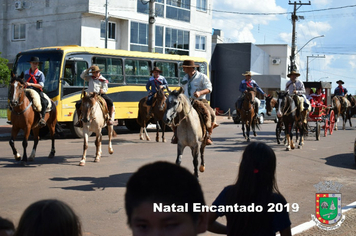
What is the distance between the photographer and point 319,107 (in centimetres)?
1919

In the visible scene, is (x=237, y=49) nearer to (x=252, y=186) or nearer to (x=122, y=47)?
(x=122, y=47)

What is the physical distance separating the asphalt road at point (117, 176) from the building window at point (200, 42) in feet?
92.0

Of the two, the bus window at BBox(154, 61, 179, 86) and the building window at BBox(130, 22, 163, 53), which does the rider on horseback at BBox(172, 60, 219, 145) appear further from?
the building window at BBox(130, 22, 163, 53)

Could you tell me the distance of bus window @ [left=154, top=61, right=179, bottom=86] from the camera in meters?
23.5

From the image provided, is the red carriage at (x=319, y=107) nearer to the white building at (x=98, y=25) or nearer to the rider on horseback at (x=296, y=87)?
the rider on horseback at (x=296, y=87)

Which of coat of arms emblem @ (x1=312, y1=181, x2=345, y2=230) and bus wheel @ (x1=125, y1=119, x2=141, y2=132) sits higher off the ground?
coat of arms emblem @ (x1=312, y1=181, x2=345, y2=230)

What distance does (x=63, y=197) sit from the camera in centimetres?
799

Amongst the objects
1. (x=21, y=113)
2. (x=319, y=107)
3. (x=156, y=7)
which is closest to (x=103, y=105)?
(x=21, y=113)

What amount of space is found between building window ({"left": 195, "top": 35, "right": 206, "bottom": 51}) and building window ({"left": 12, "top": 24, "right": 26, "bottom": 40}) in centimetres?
1629

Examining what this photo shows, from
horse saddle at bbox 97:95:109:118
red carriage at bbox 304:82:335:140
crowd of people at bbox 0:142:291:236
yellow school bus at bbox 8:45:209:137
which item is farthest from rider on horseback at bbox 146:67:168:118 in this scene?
crowd of people at bbox 0:142:291:236

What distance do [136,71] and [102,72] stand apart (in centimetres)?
212

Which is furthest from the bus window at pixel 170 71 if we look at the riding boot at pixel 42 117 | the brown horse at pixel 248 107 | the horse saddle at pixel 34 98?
the horse saddle at pixel 34 98

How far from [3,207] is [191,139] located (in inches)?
154

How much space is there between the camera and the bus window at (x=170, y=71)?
23.5m
